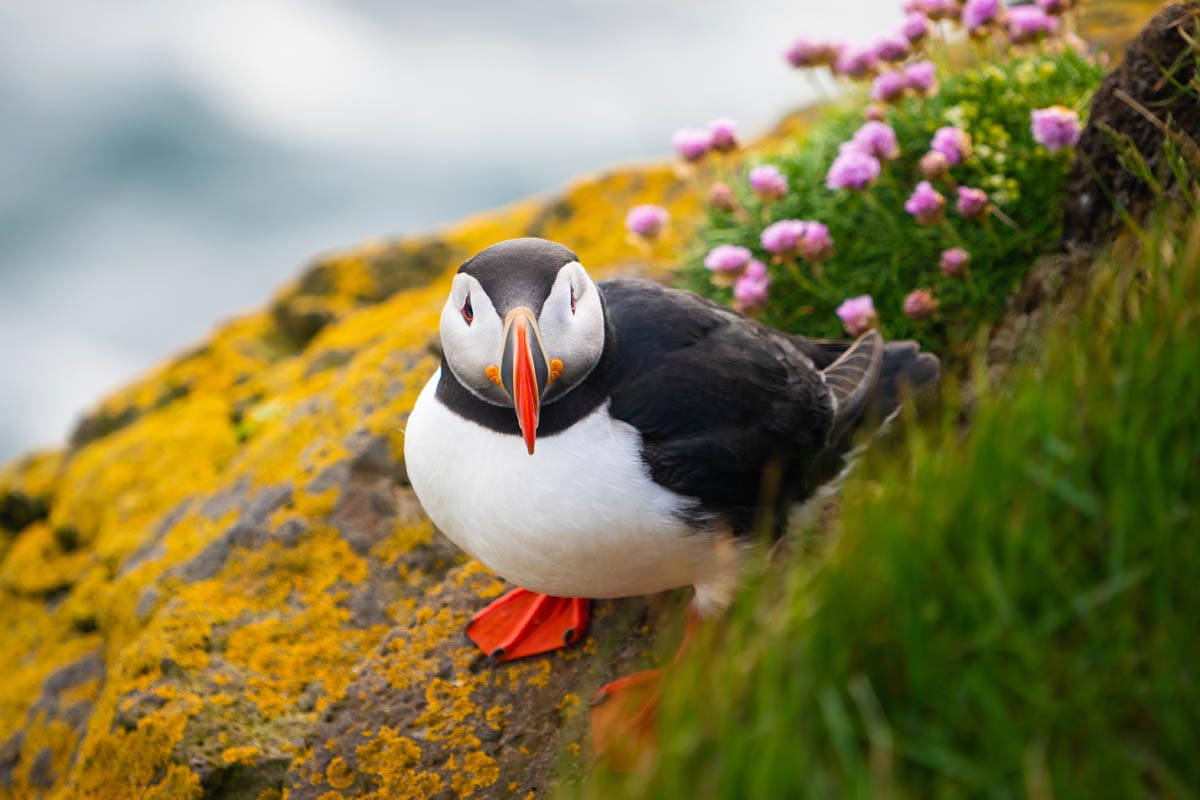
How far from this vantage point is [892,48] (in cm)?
514

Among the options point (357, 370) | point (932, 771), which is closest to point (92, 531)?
point (357, 370)

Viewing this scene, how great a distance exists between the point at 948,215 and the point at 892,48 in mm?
1010

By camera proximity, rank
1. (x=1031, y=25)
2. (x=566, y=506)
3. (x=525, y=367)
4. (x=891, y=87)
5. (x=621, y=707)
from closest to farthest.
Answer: (x=621, y=707) < (x=525, y=367) < (x=566, y=506) < (x=891, y=87) < (x=1031, y=25)

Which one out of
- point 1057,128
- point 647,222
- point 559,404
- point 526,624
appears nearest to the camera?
point 559,404

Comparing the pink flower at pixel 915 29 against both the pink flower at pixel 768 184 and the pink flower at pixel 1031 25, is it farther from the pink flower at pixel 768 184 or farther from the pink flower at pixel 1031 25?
the pink flower at pixel 768 184

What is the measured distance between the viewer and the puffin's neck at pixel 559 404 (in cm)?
309

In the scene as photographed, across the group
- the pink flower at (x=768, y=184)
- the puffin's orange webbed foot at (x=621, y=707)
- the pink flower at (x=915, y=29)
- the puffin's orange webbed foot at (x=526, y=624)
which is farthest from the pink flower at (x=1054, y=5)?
the puffin's orange webbed foot at (x=621, y=707)

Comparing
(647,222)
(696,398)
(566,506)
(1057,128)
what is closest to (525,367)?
(566,506)

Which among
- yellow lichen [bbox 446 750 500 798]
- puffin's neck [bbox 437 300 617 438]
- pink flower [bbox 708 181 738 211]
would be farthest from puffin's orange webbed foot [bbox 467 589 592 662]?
pink flower [bbox 708 181 738 211]

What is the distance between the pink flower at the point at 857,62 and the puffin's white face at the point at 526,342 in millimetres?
3040

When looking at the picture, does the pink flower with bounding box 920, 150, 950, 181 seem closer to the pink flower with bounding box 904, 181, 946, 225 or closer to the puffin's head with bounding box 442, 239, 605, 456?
the pink flower with bounding box 904, 181, 946, 225

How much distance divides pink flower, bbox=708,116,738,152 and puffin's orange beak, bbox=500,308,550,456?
9.36 ft

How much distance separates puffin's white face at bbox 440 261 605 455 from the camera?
9.14 feet

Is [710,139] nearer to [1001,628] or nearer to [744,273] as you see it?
[744,273]
